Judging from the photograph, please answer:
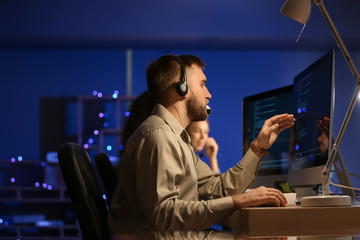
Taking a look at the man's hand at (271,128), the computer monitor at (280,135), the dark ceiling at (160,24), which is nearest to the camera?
the man's hand at (271,128)

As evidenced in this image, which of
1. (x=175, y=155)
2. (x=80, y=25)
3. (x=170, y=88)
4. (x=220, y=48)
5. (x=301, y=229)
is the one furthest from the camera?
(x=220, y=48)

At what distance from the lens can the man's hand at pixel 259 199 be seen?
4.20 feet

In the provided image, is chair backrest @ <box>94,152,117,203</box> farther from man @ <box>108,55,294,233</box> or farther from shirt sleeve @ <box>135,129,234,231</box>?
shirt sleeve @ <box>135,129,234,231</box>

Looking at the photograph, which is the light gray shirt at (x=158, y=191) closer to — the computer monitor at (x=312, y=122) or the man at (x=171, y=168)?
the man at (x=171, y=168)

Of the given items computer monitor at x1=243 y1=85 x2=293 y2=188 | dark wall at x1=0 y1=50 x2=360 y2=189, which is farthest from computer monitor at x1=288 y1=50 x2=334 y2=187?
dark wall at x1=0 y1=50 x2=360 y2=189

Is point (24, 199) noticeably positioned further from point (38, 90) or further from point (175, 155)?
point (175, 155)

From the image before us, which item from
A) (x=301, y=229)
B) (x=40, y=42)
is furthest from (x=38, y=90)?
(x=301, y=229)

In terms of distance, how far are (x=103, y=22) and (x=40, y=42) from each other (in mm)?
688

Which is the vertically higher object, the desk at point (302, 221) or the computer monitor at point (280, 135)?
the computer monitor at point (280, 135)

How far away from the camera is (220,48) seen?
18.1 feet

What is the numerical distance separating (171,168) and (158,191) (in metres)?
0.08

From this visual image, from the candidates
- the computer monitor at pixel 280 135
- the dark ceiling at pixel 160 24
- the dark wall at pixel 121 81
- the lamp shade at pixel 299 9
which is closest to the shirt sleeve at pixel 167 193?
the lamp shade at pixel 299 9

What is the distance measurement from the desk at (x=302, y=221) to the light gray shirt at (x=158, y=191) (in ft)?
0.61

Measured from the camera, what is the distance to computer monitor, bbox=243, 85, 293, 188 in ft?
7.20
